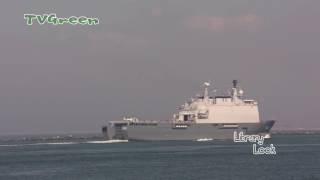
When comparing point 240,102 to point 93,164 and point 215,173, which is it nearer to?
point 93,164

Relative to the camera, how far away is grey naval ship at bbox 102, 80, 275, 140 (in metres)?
141

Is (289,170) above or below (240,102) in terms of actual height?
below

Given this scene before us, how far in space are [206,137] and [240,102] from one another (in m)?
9.29

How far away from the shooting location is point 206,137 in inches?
5615

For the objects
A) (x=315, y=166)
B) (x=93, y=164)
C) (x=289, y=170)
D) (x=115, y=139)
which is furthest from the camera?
(x=115, y=139)

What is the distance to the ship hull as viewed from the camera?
14050 cm

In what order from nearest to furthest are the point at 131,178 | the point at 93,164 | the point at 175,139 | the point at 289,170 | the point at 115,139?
the point at 131,178
the point at 289,170
the point at 93,164
the point at 175,139
the point at 115,139

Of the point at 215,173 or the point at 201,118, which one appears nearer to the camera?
the point at 215,173

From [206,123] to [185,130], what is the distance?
384 centimetres

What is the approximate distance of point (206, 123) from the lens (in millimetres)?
141250

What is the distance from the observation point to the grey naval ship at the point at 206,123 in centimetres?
14075

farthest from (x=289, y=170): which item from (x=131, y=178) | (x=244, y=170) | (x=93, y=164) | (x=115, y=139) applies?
(x=115, y=139)

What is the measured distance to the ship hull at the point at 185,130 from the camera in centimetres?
14050

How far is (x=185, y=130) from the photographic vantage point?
141 meters
